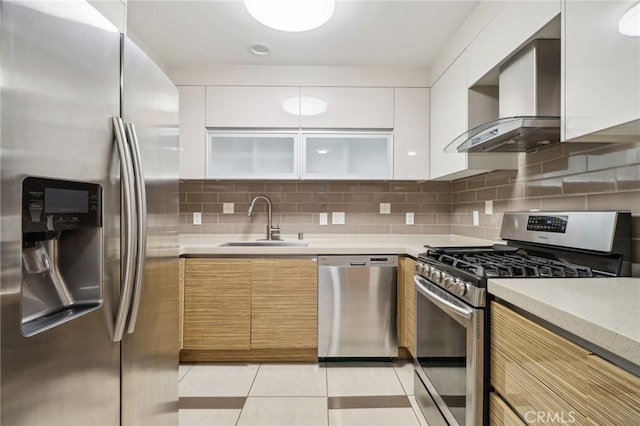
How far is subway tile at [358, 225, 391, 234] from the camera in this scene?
290cm

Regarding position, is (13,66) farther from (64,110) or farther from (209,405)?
(209,405)

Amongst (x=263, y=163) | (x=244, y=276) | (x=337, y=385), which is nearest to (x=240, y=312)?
(x=244, y=276)

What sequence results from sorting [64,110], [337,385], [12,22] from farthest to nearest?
1. [337,385]
2. [64,110]
3. [12,22]

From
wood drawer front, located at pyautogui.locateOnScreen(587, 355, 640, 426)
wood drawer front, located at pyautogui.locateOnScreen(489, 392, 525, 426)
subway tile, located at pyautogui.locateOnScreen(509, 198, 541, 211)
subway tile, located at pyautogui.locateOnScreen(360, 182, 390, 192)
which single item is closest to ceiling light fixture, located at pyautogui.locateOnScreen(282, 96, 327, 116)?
subway tile, located at pyautogui.locateOnScreen(360, 182, 390, 192)

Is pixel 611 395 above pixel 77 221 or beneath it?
beneath

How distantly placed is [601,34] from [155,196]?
1.61 meters

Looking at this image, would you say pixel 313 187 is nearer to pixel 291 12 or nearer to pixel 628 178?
pixel 291 12

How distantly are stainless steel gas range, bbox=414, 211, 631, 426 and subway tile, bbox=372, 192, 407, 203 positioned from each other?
116 cm

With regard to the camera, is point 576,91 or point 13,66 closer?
point 13,66

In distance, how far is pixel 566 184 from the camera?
1.55 metres

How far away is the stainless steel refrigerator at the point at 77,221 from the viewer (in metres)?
0.67

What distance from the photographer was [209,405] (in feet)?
5.97

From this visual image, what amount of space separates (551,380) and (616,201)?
89 cm

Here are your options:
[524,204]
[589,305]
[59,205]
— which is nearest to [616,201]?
[524,204]
